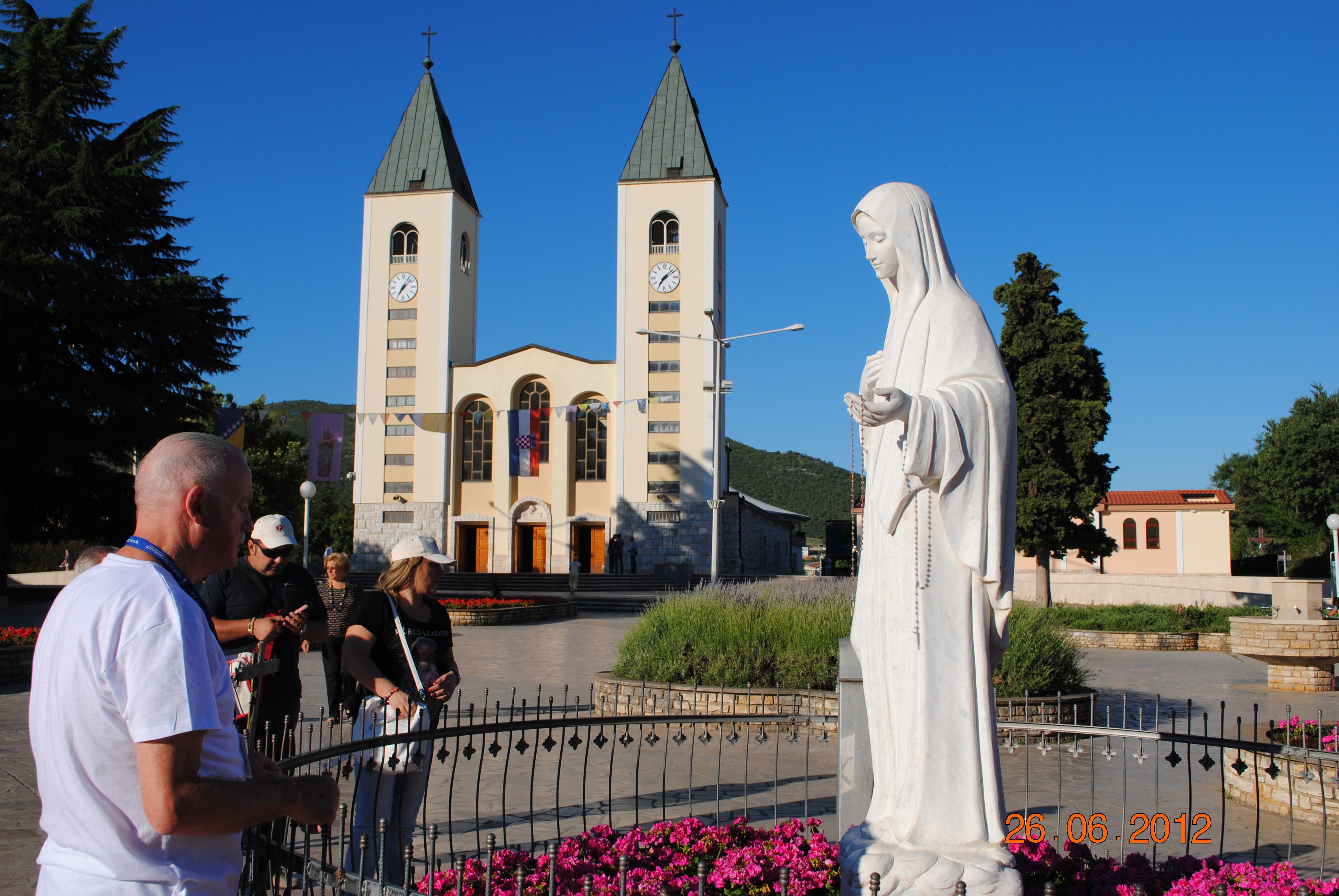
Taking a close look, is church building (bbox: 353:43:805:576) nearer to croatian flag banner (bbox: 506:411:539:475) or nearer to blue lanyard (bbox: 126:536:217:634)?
croatian flag banner (bbox: 506:411:539:475)

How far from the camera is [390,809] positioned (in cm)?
475

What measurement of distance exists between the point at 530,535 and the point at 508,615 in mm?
21871

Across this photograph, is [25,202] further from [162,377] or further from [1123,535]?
[1123,535]

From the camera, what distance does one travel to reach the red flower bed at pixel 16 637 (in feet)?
44.2

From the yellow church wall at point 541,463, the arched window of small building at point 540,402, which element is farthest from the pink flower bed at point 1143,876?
the arched window of small building at point 540,402

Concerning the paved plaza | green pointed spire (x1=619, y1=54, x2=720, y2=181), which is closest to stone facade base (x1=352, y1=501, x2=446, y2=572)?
green pointed spire (x1=619, y1=54, x2=720, y2=181)

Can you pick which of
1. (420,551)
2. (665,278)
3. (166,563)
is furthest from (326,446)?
(166,563)

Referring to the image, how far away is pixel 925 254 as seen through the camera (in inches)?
140

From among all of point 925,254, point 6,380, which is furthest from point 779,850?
point 6,380

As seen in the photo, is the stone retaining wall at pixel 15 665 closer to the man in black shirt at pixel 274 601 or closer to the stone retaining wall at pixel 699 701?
the stone retaining wall at pixel 699 701

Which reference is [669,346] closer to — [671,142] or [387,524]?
[671,142]

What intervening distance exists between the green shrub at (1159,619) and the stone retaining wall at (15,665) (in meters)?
18.4

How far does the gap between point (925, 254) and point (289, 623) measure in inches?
142

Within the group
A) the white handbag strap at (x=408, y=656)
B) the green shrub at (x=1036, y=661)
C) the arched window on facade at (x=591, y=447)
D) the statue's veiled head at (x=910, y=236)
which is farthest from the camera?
the arched window on facade at (x=591, y=447)
